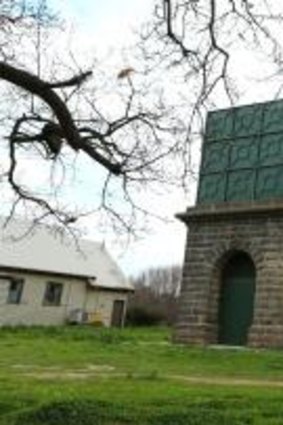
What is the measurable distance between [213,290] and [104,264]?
26842mm

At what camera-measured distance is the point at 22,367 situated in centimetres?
1883

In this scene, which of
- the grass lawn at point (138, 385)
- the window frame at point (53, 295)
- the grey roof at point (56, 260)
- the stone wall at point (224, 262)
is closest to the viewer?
the grass lawn at point (138, 385)

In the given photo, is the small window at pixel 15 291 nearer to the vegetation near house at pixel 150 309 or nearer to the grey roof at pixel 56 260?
the grey roof at pixel 56 260

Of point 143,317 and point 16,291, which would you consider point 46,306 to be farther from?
point 143,317

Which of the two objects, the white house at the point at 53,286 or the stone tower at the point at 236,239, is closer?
the stone tower at the point at 236,239

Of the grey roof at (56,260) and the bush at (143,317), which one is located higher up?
the grey roof at (56,260)

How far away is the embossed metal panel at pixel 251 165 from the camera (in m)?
27.6

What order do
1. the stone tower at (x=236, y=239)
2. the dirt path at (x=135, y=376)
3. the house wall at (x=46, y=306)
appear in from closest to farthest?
the dirt path at (x=135, y=376) < the stone tower at (x=236, y=239) < the house wall at (x=46, y=306)

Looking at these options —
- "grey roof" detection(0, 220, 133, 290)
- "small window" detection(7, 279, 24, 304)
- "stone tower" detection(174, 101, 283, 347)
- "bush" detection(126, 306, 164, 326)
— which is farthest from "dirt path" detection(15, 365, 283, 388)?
"bush" detection(126, 306, 164, 326)

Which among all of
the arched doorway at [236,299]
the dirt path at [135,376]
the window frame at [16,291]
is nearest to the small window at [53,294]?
the window frame at [16,291]

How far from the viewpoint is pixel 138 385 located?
14578 mm

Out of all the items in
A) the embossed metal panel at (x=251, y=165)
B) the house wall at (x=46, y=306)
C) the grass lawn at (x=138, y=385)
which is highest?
the embossed metal panel at (x=251, y=165)

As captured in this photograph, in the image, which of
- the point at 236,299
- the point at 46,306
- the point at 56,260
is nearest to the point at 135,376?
the point at 236,299

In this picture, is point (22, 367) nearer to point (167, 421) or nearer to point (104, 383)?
point (104, 383)
